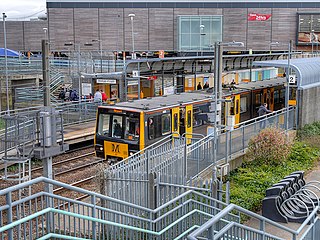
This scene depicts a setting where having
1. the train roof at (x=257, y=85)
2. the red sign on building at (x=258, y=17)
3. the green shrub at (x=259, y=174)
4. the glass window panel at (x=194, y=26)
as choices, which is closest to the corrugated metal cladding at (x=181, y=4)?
the red sign on building at (x=258, y=17)

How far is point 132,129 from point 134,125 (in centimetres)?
18

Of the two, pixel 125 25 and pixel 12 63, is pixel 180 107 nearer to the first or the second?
pixel 12 63

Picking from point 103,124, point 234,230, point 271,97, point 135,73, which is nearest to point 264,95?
point 271,97

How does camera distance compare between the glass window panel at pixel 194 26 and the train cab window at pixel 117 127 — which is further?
the glass window panel at pixel 194 26

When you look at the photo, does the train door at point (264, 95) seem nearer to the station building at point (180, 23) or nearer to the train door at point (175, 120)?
the train door at point (175, 120)

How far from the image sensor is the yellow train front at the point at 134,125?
59.4 feet

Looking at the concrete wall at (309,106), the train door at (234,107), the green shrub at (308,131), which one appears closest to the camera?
the train door at (234,107)

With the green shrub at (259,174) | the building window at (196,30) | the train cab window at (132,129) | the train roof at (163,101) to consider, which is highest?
the building window at (196,30)

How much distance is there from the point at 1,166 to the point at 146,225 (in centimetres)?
1142

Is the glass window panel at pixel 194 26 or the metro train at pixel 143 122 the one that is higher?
the glass window panel at pixel 194 26

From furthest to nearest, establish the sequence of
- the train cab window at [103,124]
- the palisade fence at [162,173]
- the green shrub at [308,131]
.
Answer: the green shrub at [308,131] → the train cab window at [103,124] → the palisade fence at [162,173]

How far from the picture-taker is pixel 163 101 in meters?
20.6

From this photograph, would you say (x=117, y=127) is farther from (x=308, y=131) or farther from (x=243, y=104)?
(x=308, y=131)

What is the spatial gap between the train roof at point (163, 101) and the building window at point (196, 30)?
142 feet
